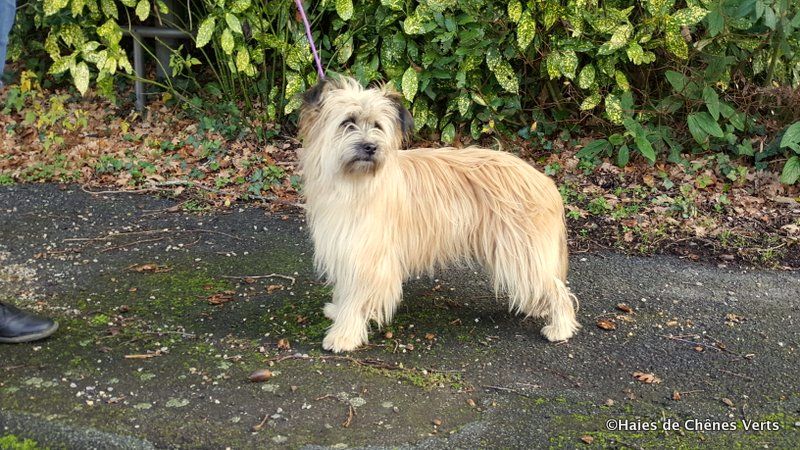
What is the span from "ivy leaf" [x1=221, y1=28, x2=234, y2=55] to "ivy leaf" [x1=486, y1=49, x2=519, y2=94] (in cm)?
220

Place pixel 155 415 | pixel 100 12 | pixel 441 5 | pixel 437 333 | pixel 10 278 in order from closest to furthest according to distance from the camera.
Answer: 1. pixel 155 415
2. pixel 437 333
3. pixel 10 278
4. pixel 441 5
5. pixel 100 12

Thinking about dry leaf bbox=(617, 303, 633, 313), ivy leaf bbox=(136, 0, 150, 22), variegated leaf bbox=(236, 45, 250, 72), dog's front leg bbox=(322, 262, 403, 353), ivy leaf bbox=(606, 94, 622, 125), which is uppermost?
ivy leaf bbox=(136, 0, 150, 22)

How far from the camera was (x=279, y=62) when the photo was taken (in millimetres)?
7219

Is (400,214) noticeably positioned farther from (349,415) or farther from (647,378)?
(647,378)

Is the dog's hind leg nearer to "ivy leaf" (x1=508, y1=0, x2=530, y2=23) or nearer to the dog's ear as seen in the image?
the dog's ear

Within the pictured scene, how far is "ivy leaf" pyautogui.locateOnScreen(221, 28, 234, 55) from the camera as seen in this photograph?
6.65 metres

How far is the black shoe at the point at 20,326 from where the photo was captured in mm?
3967

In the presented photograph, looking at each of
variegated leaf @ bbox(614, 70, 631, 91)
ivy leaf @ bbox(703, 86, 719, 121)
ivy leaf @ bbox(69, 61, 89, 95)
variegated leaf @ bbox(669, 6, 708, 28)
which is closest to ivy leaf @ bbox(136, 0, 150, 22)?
ivy leaf @ bbox(69, 61, 89, 95)

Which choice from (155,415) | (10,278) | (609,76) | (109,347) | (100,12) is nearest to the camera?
(155,415)

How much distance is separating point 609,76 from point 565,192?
1067 millimetres

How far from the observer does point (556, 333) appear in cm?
417

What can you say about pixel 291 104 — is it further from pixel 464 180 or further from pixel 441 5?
pixel 464 180

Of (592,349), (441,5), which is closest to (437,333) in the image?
(592,349)

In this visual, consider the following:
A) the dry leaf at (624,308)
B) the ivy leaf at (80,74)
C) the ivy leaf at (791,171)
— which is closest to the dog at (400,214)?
the dry leaf at (624,308)
